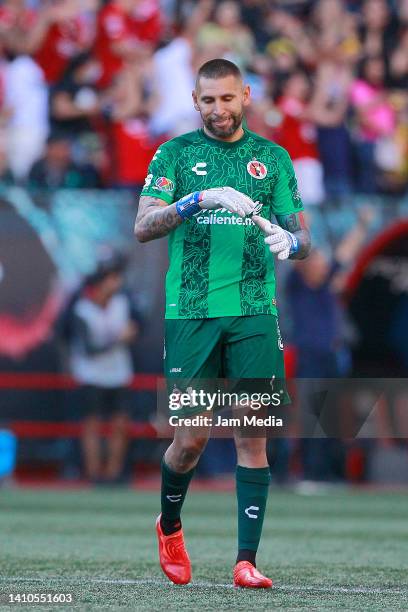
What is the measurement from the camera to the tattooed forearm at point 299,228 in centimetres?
610

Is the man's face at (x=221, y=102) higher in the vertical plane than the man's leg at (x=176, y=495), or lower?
higher

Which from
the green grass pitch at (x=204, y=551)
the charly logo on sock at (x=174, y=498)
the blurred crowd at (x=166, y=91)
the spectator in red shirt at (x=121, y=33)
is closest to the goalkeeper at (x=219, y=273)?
the charly logo on sock at (x=174, y=498)

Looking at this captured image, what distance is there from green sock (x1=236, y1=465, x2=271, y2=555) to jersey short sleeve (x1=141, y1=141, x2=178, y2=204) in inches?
48.4

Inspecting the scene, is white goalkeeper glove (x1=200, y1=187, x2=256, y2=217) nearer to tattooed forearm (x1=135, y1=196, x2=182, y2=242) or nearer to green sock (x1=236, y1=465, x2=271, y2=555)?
tattooed forearm (x1=135, y1=196, x2=182, y2=242)

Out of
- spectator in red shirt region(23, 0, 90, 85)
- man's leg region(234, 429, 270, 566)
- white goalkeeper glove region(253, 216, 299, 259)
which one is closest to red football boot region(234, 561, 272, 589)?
man's leg region(234, 429, 270, 566)

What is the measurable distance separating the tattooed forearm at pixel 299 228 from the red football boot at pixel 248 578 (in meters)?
1.32

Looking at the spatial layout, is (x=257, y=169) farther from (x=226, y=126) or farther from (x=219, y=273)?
(x=219, y=273)

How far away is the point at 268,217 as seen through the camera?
629 cm

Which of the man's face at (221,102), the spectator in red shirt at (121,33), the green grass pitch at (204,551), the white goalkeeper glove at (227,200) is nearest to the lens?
the green grass pitch at (204,551)

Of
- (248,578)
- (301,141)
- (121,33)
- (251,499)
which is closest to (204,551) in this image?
(251,499)

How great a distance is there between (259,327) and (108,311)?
7502 mm

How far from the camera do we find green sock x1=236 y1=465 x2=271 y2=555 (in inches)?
240

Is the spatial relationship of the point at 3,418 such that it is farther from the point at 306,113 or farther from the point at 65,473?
the point at 306,113

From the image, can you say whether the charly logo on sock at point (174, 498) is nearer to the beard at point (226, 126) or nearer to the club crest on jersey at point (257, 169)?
the club crest on jersey at point (257, 169)
